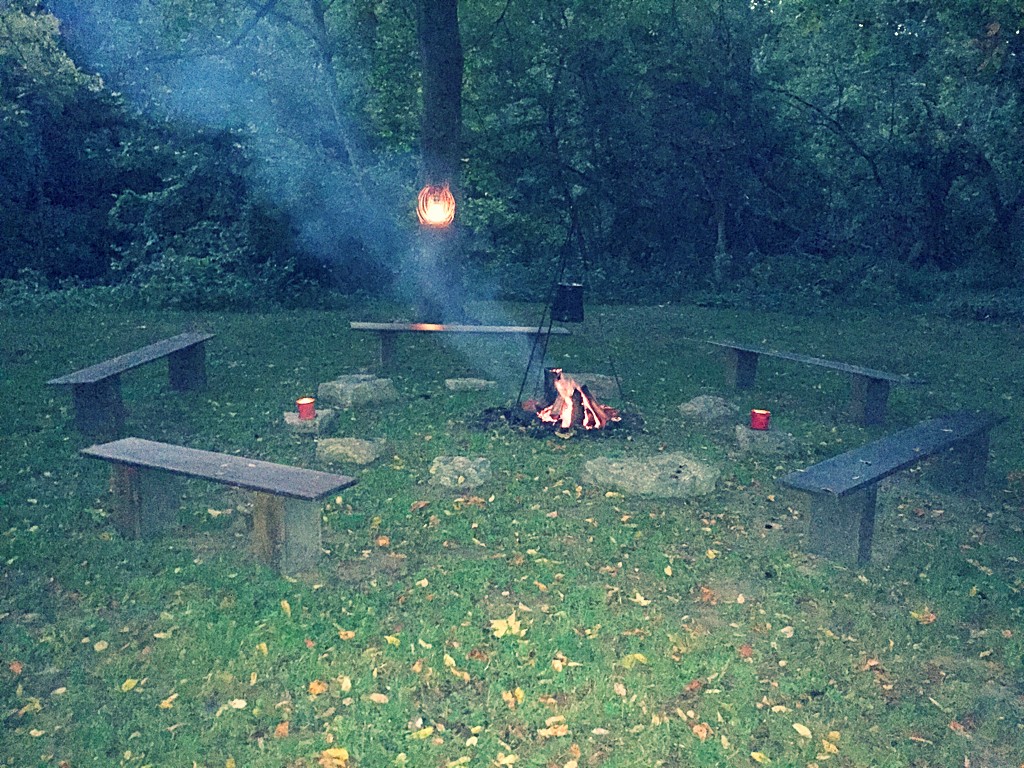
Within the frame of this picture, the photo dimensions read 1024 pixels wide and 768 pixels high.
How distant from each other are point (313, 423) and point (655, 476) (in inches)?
129

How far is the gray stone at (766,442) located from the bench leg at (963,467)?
119cm

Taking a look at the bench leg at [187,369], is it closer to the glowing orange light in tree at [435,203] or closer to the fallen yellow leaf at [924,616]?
the glowing orange light in tree at [435,203]

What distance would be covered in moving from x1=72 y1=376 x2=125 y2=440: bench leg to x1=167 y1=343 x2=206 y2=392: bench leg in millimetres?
1416

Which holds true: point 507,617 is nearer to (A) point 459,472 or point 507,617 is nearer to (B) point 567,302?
(A) point 459,472

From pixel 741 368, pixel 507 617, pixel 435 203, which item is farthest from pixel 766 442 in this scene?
pixel 435 203

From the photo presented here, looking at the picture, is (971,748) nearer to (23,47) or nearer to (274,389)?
(274,389)

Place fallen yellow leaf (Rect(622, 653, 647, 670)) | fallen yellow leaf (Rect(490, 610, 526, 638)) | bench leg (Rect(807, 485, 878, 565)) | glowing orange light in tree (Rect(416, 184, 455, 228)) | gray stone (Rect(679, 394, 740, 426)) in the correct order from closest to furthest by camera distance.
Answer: fallen yellow leaf (Rect(622, 653, 647, 670)) → fallen yellow leaf (Rect(490, 610, 526, 638)) → bench leg (Rect(807, 485, 878, 565)) → gray stone (Rect(679, 394, 740, 426)) → glowing orange light in tree (Rect(416, 184, 455, 228))

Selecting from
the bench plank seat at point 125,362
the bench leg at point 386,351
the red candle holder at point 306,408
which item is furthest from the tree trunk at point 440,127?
the red candle holder at point 306,408

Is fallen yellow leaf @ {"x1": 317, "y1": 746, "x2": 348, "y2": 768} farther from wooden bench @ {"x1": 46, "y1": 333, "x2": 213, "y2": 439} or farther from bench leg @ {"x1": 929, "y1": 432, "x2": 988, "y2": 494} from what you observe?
bench leg @ {"x1": 929, "y1": 432, "x2": 988, "y2": 494}

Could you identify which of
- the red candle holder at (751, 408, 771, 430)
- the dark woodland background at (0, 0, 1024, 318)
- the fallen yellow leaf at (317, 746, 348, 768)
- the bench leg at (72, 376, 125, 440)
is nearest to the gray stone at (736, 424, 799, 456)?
the red candle holder at (751, 408, 771, 430)

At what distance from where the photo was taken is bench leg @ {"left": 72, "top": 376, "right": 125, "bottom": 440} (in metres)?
7.99

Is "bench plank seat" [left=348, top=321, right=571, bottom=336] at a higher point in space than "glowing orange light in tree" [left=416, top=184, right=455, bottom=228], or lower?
lower

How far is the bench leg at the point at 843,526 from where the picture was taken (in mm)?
5555

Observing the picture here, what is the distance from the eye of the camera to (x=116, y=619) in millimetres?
4797
